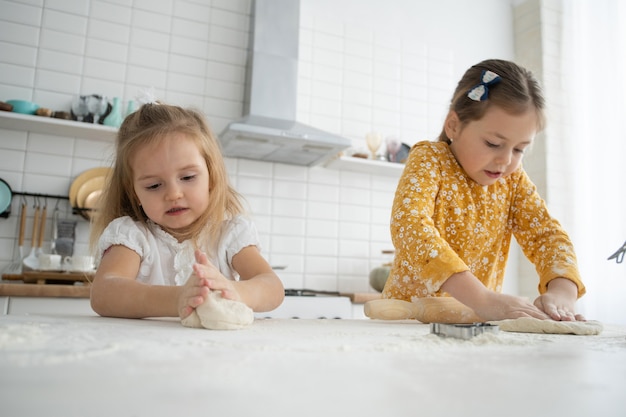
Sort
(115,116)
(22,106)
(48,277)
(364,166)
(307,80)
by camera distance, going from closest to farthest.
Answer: (48,277) < (22,106) < (115,116) < (364,166) < (307,80)

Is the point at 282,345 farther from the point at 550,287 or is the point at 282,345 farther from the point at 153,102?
the point at 153,102

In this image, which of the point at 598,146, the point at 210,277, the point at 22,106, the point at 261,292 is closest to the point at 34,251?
the point at 22,106

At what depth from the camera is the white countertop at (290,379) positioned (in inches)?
9.3

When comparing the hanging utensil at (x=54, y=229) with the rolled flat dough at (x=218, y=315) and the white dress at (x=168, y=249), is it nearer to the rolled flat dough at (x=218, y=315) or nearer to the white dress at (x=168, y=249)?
the white dress at (x=168, y=249)

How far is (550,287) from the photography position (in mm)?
1014

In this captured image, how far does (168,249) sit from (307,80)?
2.00 meters

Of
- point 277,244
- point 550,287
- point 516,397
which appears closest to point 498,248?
point 550,287

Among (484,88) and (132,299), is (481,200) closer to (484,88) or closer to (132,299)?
(484,88)

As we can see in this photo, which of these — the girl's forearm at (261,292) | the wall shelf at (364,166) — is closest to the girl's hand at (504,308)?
the girl's forearm at (261,292)

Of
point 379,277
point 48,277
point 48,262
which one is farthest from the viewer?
point 379,277

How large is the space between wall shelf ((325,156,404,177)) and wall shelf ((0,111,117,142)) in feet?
3.72

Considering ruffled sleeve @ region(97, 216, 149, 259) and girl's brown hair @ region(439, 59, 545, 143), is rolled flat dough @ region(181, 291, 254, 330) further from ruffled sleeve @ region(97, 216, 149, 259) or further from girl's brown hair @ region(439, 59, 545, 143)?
girl's brown hair @ region(439, 59, 545, 143)

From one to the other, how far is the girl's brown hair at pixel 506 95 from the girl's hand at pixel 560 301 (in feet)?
1.11

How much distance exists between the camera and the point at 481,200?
1148 mm
